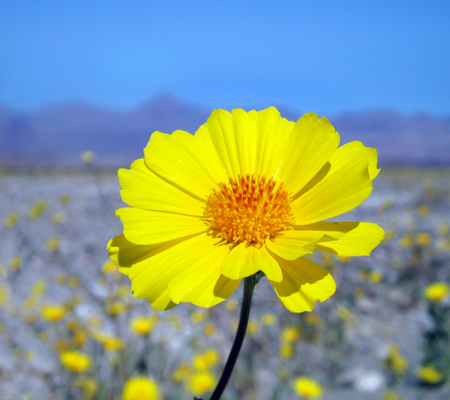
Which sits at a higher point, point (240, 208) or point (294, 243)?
point (240, 208)

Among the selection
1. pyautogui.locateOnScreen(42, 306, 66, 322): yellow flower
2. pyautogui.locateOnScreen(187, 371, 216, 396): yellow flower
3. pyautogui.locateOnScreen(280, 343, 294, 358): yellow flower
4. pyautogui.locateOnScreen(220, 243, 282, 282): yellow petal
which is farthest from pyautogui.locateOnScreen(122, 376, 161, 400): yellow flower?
pyautogui.locateOnScreen(220, 243, 282, 282): yellow petal

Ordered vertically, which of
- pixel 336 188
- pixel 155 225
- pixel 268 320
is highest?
pixel 268 320

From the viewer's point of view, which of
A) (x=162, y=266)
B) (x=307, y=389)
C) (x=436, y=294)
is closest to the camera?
(x=162, y=266)

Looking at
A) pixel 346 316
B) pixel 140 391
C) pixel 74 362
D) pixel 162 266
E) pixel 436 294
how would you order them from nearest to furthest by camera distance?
pixel 162 266
pixel 140 391
pixel 74 362
pixel 436 294
pixel 346 316

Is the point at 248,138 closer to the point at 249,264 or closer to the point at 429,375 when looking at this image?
the point at 249,264

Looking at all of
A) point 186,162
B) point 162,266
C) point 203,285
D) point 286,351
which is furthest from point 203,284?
point 286,351

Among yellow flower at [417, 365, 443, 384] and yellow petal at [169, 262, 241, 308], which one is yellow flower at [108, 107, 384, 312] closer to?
yellow petal at [169, 262, 241, 308]
